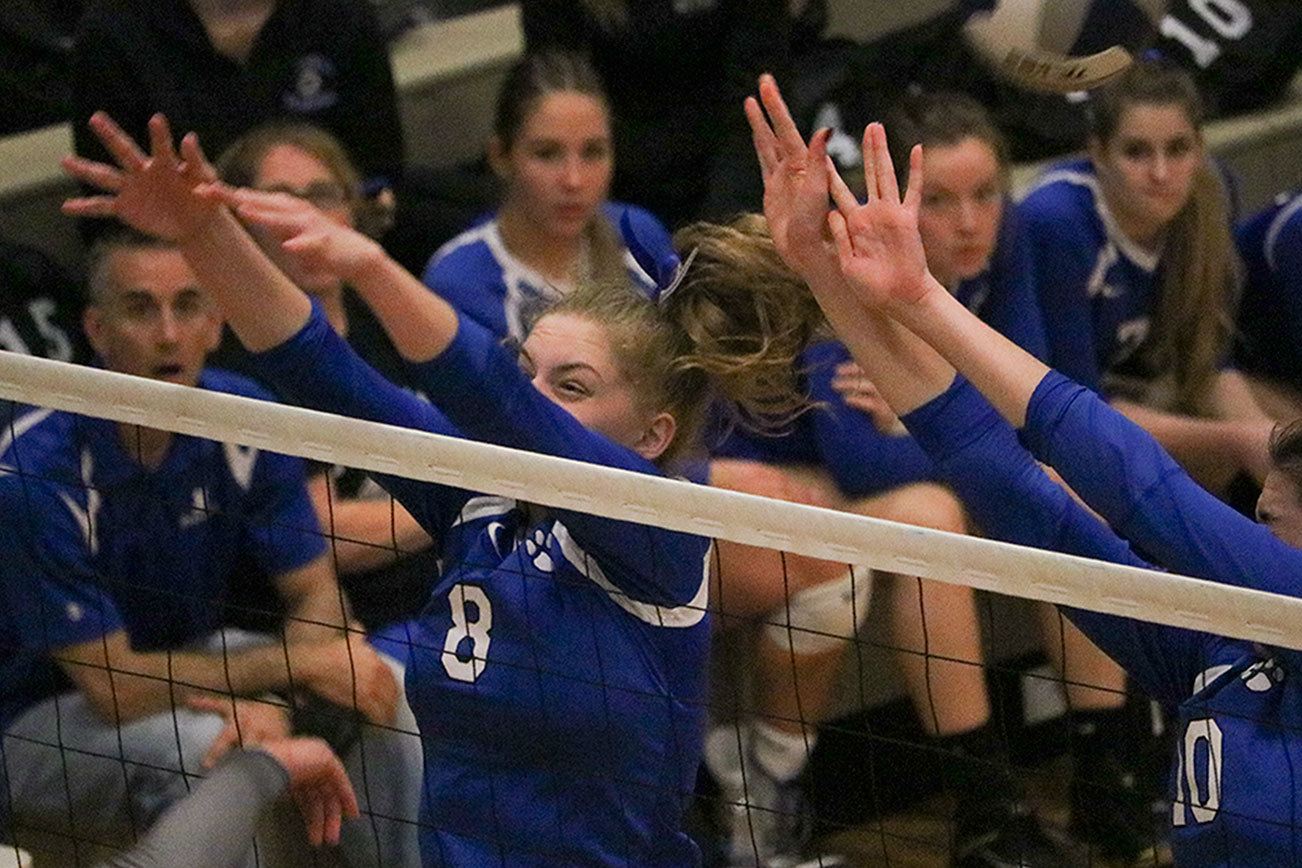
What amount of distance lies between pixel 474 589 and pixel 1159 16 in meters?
1.41

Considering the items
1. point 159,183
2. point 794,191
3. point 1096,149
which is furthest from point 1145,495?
point 1096,149

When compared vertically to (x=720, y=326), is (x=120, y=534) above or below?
below

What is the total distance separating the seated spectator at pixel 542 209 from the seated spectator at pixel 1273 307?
1.15 m

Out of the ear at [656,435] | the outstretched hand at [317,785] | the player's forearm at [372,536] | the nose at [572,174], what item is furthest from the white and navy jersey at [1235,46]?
the outstretched hand at [317,785]

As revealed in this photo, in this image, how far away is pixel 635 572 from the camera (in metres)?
2.32

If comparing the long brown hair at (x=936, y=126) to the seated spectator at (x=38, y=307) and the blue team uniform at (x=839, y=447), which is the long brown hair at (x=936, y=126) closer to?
the blue team uniform at (x=839, y=447)

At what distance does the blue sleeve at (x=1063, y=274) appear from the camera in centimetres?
381

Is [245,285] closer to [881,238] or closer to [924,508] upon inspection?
[881,238]

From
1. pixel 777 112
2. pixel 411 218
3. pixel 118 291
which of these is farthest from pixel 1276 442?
pixel 411 218

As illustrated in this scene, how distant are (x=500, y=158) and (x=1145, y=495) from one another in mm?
2029

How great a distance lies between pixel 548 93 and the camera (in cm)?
383

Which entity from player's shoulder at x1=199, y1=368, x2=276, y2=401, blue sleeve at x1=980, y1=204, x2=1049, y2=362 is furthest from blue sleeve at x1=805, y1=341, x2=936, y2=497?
player's shoulder at x1=199, y1=368, x2=276, y2=401

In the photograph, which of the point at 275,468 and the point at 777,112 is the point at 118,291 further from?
the point at 777,112

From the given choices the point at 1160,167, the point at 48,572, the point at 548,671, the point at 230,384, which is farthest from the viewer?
the point at 1160,167
